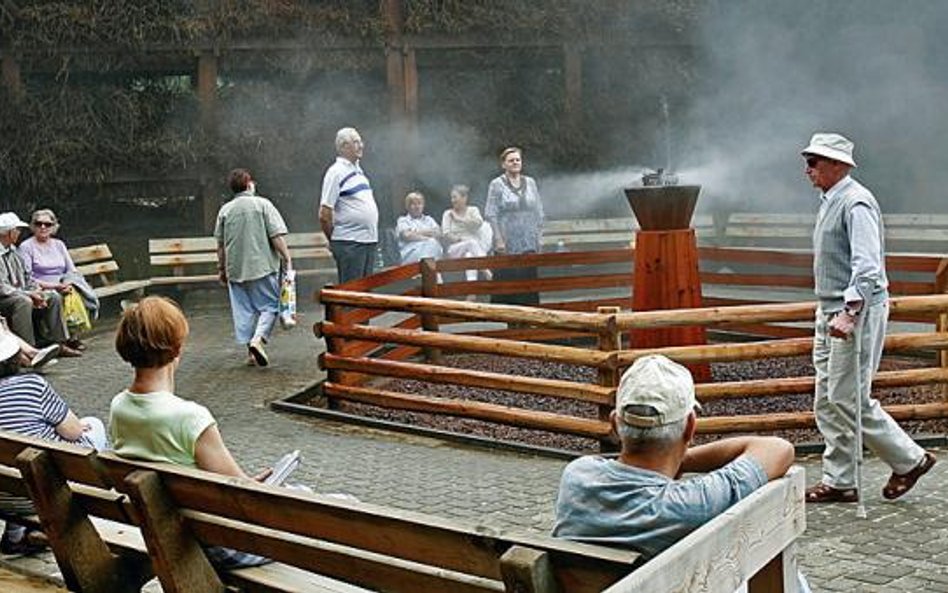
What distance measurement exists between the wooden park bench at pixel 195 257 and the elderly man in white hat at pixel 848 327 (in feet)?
33.2

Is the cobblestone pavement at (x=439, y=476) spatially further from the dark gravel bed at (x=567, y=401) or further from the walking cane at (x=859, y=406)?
the dark gravel bed at (x=567, y=401)

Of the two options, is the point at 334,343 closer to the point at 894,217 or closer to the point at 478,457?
the point at 478,457

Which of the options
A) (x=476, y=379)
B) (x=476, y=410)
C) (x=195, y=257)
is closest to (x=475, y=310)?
(x=476, y=379)

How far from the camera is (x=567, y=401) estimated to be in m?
9.23

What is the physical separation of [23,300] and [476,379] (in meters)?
4.60

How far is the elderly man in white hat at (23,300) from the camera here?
34.9 feet

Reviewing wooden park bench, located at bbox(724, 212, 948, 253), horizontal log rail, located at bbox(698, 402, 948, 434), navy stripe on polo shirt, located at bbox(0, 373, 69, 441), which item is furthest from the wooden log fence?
wooden park bench, located at bbox(724, 212, 948, 253)

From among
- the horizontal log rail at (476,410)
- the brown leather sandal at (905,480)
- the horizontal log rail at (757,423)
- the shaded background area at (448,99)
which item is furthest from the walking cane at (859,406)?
the shaded background area at (448,99)

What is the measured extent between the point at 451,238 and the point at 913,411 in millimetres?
7222

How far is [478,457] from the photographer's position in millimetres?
7648

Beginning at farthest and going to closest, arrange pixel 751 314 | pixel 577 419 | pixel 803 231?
1. pixel 803 231
2. pixel 577 419
3. pixel 751 314

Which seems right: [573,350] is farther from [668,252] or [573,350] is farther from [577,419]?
[668,252]

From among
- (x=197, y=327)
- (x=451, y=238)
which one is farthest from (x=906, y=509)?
(x=197, y=327)

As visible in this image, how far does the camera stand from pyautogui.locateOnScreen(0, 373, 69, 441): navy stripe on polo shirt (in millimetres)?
5000
